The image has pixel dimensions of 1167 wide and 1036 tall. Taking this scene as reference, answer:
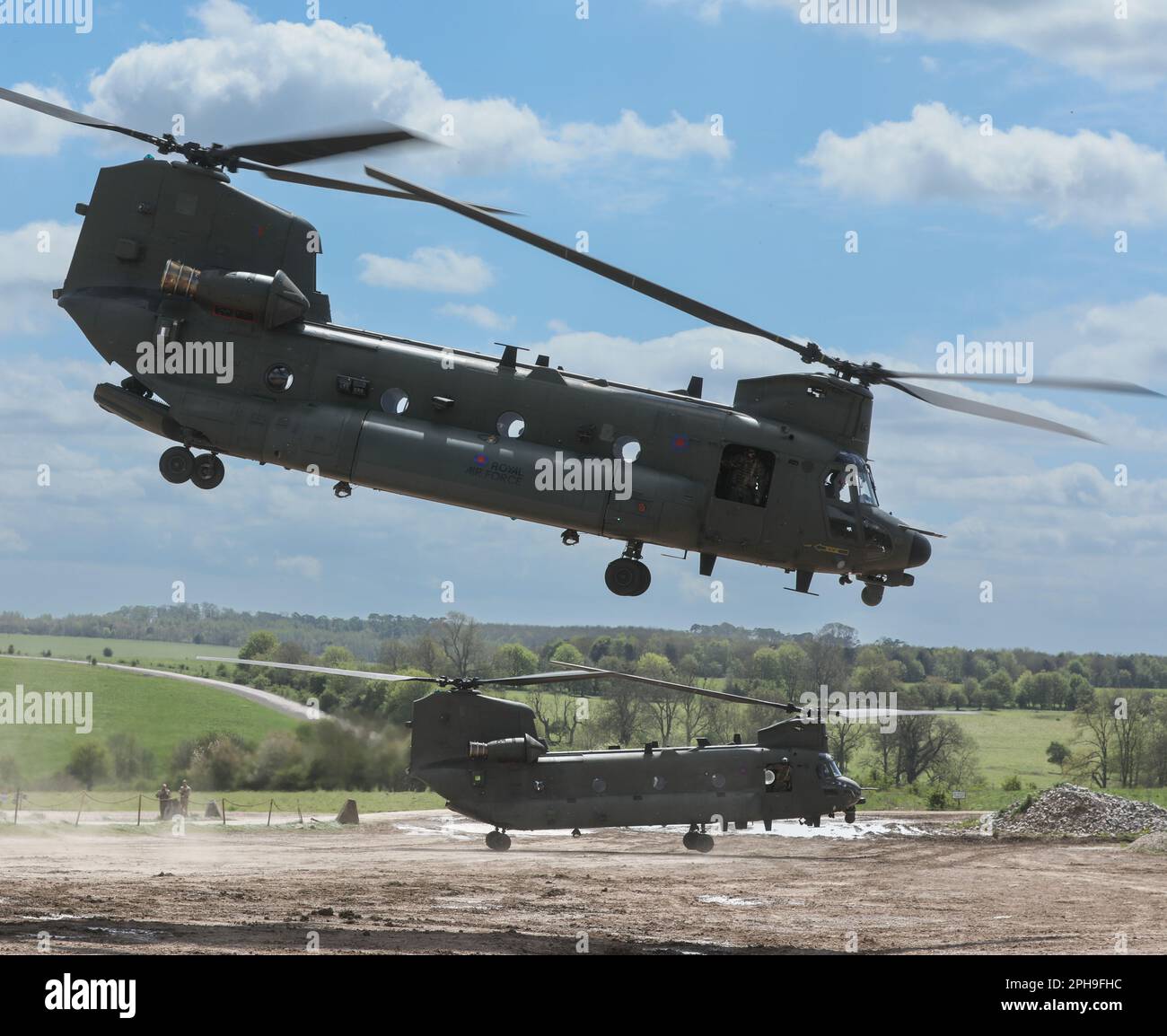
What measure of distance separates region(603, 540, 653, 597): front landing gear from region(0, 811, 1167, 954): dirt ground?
23.9ft

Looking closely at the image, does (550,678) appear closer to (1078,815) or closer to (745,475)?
(745,475)

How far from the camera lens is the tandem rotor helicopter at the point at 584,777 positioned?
2962 centimetres

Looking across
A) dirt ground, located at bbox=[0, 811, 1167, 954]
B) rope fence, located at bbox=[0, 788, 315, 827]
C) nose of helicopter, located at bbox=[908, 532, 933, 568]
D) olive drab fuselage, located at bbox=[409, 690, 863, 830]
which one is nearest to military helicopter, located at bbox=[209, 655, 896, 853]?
olive drab fuselage, located at bbox=[409, 690, 863, 830]

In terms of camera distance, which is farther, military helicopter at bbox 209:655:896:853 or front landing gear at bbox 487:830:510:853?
front landing gear at bbox 487:830:510:853

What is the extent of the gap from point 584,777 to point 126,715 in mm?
38193

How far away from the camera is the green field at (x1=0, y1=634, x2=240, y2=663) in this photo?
80250 millimetres

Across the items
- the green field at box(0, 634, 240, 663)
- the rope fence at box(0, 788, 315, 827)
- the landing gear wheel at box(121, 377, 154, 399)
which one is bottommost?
the rope fence at box(0, 788, 315, 827)

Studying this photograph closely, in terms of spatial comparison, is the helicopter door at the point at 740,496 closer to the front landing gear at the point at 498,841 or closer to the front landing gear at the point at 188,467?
the front landing gear at the point at 188,467

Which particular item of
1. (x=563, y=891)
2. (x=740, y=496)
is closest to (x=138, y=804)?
(x=563, y=891)

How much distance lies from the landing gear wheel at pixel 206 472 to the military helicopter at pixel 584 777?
415 inches

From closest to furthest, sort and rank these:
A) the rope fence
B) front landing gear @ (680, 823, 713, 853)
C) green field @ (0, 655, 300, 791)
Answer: front landing gear @ (680, 823, 713, 853), the rope fence, green field @ (0, 655, 300, 791)

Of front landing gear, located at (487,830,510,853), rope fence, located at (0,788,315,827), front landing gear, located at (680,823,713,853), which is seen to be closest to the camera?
front landing gear, located at (487,830,510,853)

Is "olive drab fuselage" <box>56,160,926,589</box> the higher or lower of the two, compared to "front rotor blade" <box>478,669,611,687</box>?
higher

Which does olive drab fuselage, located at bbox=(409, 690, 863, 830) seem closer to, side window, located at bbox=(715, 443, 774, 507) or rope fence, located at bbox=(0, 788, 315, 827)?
side window, located at bbox=(715, 443, 774, 507)
